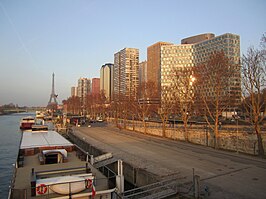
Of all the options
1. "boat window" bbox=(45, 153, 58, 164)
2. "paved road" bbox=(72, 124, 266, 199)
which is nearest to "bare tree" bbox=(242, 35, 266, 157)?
"paved road" bbox=(72, 124, 266, 199)

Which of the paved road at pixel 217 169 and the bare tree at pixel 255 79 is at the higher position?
the bare tree at pixel 255 79

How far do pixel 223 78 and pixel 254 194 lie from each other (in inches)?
742

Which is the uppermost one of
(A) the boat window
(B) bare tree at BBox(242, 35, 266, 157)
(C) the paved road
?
(B) bare tree at BBox(242, 35, 266, 157)

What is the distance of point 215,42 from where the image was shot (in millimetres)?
149250

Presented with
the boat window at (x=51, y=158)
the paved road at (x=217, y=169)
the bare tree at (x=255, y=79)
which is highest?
the bare tree at (x=255, y=79)

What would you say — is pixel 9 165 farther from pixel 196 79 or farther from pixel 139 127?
pixel 139 127

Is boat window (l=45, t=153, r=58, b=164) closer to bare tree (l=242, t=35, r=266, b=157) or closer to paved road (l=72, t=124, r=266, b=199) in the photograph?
paved road (l=72, t=124, r=266, b=199)

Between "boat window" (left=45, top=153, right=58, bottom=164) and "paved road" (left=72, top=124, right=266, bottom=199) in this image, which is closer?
"paved road" (left=72, top=124, right=266, bottom=199)

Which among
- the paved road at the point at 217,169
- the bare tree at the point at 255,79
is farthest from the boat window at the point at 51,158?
the bare tree at the point at 255,79

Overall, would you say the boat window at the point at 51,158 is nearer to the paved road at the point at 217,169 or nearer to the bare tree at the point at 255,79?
the paved road at the point at 217,169

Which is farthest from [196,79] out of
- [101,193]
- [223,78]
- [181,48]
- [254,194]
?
[181,48]

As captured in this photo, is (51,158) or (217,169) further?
(217,169)

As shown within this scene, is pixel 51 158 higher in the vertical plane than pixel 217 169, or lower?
higher

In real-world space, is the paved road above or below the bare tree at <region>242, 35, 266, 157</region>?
below
